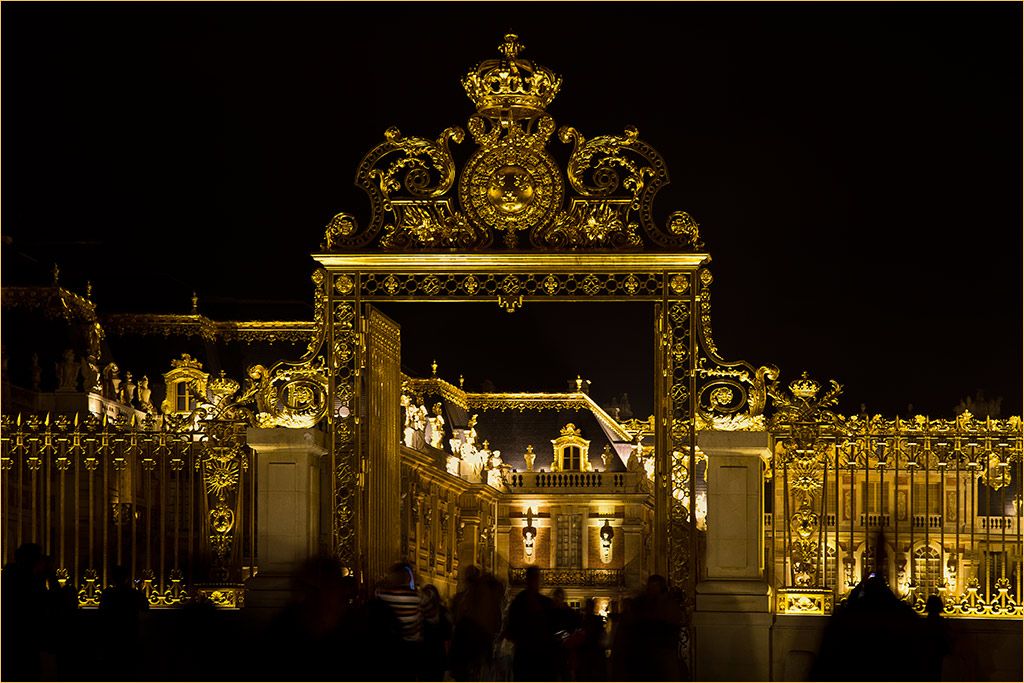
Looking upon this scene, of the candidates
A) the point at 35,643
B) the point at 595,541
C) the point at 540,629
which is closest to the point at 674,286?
the point at 540,629

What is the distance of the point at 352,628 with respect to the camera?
1066cm

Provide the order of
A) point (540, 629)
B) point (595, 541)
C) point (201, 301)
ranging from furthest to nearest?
point (595, 541) < point (201, 301) < point (540, 629)

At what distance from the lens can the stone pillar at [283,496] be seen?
1731 centimetres

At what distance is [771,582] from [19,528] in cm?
587

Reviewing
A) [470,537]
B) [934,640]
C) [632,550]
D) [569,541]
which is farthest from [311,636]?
[569,541]

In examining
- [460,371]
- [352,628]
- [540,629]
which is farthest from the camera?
[460,371]

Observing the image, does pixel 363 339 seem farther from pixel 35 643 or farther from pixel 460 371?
pixel 460 371

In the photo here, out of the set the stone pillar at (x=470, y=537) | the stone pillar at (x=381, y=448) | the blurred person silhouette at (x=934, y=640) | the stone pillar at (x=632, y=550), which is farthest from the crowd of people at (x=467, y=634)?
the stone pillar at (x=632, y=550)

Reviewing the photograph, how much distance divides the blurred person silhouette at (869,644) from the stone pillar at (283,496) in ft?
24.0

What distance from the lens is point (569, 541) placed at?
4862 centimetres

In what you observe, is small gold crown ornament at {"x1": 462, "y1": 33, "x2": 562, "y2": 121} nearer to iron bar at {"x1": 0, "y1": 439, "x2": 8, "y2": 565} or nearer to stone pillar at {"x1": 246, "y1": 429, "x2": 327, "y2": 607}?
stone pillar at {"x1": 246, "y1": 429, "x2": 327, "y2": 607}

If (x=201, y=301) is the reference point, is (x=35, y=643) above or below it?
below

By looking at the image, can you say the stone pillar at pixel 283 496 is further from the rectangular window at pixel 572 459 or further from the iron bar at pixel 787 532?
the rectangular window at pixel 572 459

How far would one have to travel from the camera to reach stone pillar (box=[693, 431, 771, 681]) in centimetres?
1672
